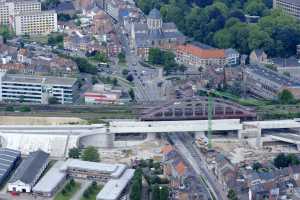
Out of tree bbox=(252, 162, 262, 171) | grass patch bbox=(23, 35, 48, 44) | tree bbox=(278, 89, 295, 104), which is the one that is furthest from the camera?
grass patch bbox=(23, 35, 48, 44)

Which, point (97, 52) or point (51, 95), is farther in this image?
point (97, 52)

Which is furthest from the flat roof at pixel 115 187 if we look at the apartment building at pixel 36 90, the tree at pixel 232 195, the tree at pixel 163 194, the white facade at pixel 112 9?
the white facade at pixel 112 9

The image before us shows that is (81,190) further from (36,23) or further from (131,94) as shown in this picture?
(36,23)

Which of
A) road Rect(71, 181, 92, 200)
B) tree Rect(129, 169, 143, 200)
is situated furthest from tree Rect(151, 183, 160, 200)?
road Rect(71, 181, 92, 200)

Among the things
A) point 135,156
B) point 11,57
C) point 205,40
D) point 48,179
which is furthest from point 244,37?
point 48,179

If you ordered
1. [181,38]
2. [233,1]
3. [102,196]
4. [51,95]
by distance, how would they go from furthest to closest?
1. [233,1]
2. [181,38]
3. [51,95]
4. [102,196]

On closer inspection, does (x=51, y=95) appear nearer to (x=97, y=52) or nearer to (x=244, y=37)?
(x=97, y=52)

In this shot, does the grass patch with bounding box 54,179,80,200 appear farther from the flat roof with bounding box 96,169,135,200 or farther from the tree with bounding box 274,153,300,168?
the tree with bounding box 274,153,300,168

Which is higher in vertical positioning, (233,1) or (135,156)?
(233,1)
